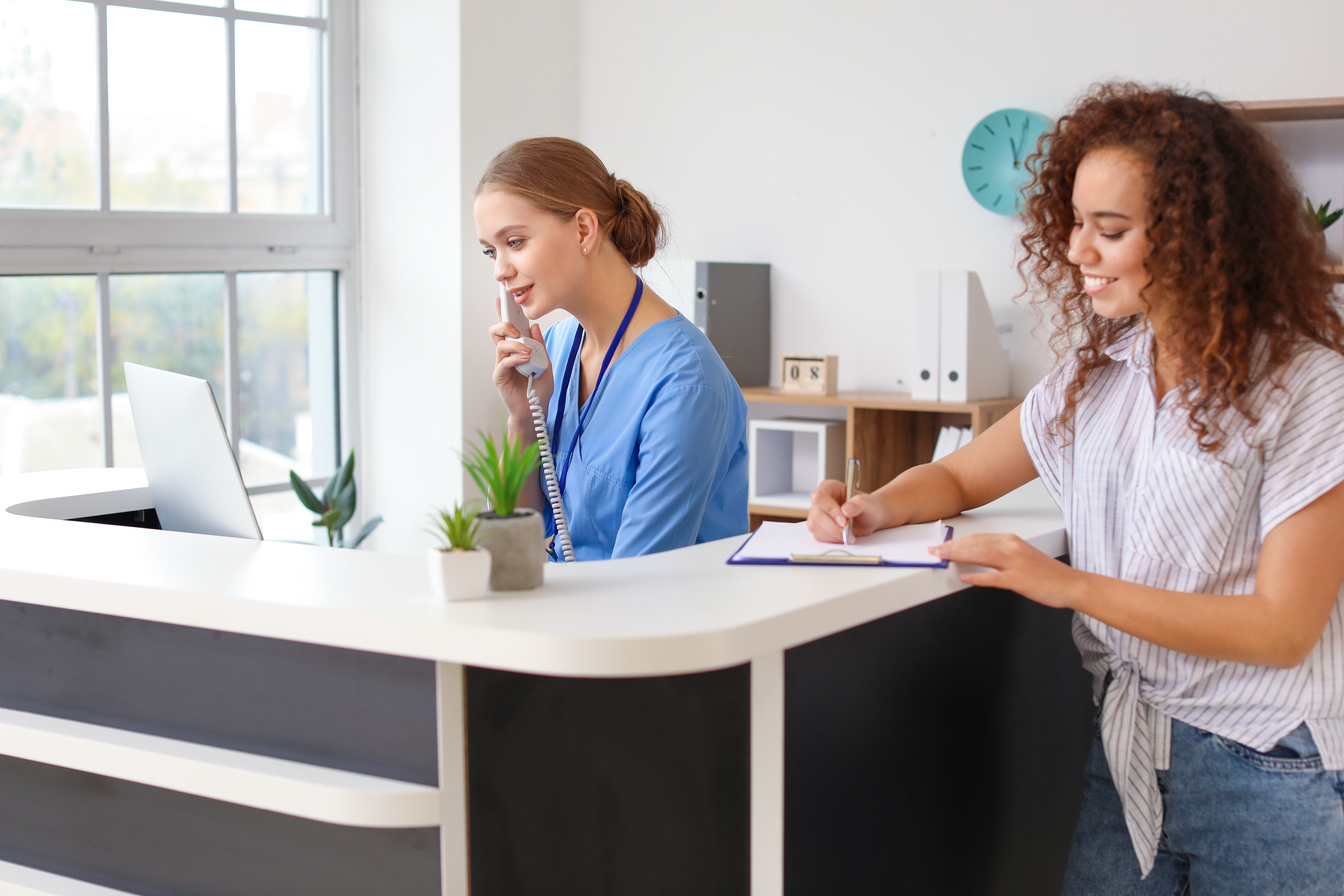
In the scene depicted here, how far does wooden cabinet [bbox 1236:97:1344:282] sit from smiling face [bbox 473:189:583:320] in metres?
1.84

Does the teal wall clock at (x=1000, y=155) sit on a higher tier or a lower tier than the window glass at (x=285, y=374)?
higher

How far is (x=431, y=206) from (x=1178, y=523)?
121 inches

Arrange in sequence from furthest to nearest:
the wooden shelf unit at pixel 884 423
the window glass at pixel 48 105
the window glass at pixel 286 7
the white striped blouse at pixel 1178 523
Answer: the window glass at pixel 286 7 < the wooden shelf unit at pixel 884 423 < the window glass at pixel 48 105 < the white striped blouse at pixel 1178 523

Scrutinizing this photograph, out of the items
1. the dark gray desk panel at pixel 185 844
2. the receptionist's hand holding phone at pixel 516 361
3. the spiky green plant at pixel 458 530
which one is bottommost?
the dark gray desk panel at pixel 185 844

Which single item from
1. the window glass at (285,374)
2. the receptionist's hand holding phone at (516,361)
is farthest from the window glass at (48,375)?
the receptionist's hand holding phone at (516,361)

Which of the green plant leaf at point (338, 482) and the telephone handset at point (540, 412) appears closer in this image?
the telephone handset at point (540, 412)

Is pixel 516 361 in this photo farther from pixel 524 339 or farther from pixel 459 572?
pixel 459 572

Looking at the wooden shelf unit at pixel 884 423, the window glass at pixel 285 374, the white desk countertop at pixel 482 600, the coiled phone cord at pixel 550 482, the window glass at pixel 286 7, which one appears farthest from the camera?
the window glass at pixel 285 374

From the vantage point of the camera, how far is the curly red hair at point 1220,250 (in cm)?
128

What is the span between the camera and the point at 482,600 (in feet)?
3.84

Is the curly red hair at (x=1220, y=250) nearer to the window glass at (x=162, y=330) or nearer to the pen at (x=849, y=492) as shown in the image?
the pen at (x=849, y=492)

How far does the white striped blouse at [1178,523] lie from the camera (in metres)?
1.25

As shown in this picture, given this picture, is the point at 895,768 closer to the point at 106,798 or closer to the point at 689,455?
the point at 689,455

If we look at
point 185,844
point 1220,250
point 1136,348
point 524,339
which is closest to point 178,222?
point 524,339
